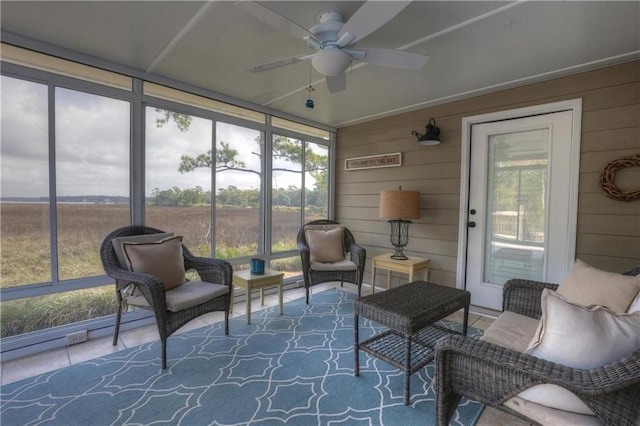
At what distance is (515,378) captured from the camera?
3.83 feet

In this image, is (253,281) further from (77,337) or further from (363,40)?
(363,40)

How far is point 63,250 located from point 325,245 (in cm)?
257

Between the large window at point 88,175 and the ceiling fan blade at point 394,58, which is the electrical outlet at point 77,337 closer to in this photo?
the large window at point 88,175

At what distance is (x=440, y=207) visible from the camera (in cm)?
355

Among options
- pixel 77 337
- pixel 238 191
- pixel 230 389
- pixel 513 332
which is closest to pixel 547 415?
pixel 513 332

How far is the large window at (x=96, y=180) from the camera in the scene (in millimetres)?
2305

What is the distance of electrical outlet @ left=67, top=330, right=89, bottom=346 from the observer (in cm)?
246

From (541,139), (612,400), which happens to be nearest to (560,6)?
(541,139)

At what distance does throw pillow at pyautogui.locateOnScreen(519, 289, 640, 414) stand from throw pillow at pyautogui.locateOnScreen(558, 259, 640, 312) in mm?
316

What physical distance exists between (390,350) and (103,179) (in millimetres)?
2858

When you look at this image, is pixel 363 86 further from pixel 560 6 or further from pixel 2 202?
pixel 2 202

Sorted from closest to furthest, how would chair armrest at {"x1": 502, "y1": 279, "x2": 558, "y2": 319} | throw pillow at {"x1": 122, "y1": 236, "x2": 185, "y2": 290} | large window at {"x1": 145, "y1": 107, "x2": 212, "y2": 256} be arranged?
chair armrest at {"x1": 502, "y1": 279, "x2": 558, "y2": 319}, throw pillow at {"x1": 122, "y1": 236, "x2": 185, "y2": 290}, large window at {"x1": 145, "y1": 107, "x2": 212, "y2": 256}

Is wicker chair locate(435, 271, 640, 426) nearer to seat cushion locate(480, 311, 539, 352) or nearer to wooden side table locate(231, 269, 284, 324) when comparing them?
seat cushion locate(480, 311, 539, 352)

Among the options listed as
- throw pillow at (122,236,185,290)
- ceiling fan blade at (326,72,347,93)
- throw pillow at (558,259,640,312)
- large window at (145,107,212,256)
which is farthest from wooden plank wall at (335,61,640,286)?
Result: throw pillow at (122,236,185,290)
